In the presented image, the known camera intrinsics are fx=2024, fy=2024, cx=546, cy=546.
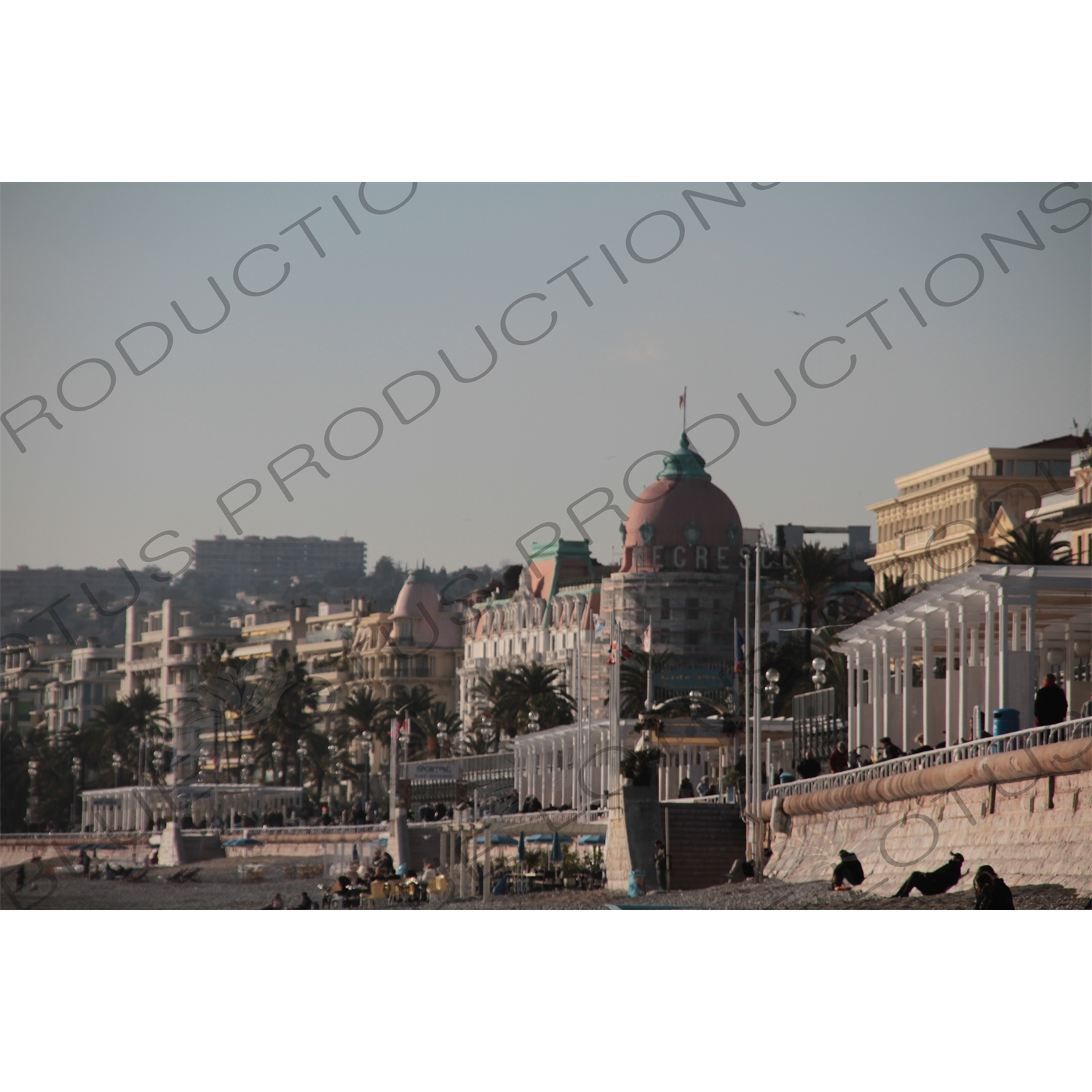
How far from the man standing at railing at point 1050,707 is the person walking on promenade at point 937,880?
257 centimetres

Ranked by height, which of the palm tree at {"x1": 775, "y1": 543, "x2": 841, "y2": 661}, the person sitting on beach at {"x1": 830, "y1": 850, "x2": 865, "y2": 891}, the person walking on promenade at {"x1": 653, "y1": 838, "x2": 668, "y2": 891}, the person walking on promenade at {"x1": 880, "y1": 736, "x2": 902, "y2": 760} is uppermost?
the palm tree at {"x1": 775, "y1": 543, "x2": 841, "y2": 661}

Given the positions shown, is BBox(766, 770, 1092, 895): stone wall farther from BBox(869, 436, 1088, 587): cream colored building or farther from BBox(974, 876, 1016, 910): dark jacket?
BBox(869, 436, 1088, 587): cream colored building

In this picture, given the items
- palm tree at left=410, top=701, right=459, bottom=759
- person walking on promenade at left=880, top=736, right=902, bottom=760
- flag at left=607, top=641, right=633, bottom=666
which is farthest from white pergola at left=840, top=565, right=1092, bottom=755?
palm tree at left=410, top=701, right=459, bottom=759

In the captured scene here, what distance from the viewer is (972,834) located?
101ft

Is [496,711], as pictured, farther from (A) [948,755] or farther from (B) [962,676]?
(A) [948,755]

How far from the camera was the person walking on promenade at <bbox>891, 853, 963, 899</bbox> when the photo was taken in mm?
30000

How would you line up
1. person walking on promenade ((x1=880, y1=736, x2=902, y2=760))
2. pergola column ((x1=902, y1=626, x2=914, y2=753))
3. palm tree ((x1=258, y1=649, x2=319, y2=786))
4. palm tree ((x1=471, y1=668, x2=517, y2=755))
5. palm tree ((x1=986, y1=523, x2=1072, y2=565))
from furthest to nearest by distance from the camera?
1. palm tree ((x1=258, y1=649, x2=319, y2=786))
2. palm tree ((x1=471, y1=668, x2=517, y2=755))
3. palm tree ((x1=986, y1=523, x2=1072, y2=565))
4. pergola column ((x1=902, y1=626, x2=914, y2=753))
5. person walking on promenade ((x1=880, y1=736, x2=902, y2=760))

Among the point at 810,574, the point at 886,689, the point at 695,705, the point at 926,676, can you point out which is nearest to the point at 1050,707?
the point at 926,676

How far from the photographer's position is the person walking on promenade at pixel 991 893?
25141mm

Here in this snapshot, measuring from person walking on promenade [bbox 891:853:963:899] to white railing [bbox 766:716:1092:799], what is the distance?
1.72 m

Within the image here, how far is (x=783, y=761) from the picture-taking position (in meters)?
59.9

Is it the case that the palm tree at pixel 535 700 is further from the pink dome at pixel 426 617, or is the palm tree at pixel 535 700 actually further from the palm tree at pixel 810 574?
the pink dome at pixel 426 617

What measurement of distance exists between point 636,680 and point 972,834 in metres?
59.3

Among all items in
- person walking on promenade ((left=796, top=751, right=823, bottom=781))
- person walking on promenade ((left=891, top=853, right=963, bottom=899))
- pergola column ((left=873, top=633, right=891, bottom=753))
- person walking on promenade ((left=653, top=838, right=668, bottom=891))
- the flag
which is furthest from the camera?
the flag
